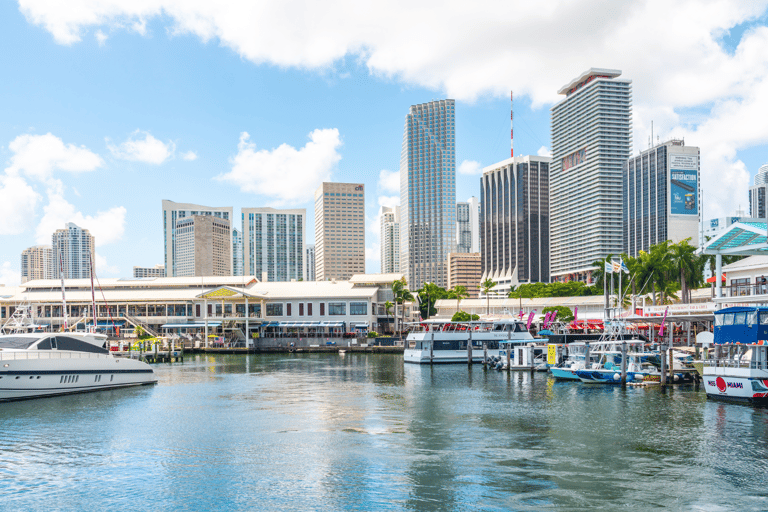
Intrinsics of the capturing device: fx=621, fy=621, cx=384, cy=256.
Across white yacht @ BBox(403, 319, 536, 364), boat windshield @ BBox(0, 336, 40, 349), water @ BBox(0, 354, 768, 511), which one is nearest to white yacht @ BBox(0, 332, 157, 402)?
boat windshield @ BBox(0, 336, 40, 349)

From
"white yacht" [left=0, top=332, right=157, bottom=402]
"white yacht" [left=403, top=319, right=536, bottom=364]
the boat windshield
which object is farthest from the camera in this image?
"white yacht" [left=403, top=319, right=536, bottom=364]

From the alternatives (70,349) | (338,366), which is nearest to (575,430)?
(70,349)

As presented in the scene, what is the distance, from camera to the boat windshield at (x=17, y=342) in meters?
45.8

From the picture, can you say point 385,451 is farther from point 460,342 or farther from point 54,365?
point 460,342

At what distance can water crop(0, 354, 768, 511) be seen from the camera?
2248 cm

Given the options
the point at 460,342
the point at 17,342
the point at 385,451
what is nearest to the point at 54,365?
the point at 17,342

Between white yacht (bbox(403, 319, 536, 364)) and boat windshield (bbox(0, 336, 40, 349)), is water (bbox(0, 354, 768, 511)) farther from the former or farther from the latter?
A: white yacht (bbox(403, 319, 536, 364))

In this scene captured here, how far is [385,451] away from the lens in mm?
29234

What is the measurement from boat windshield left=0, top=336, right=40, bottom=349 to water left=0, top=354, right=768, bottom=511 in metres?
4.16

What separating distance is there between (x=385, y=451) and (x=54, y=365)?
100 ft

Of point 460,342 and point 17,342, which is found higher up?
point 17,342

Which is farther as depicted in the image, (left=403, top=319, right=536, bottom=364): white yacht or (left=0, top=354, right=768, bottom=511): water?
(left=403, top=319, right=536, bottom=364): white yacht

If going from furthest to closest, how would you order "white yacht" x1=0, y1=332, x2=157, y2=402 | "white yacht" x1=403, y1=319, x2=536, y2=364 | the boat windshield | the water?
"white yacht" x1=403, y1=319, x2=536, y2=364 → the boat windshield → "white yacht" x1=0, y1=332, x2=157, y2=402 → the water

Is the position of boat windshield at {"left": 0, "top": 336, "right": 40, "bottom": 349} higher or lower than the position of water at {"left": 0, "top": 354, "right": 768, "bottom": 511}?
higher
